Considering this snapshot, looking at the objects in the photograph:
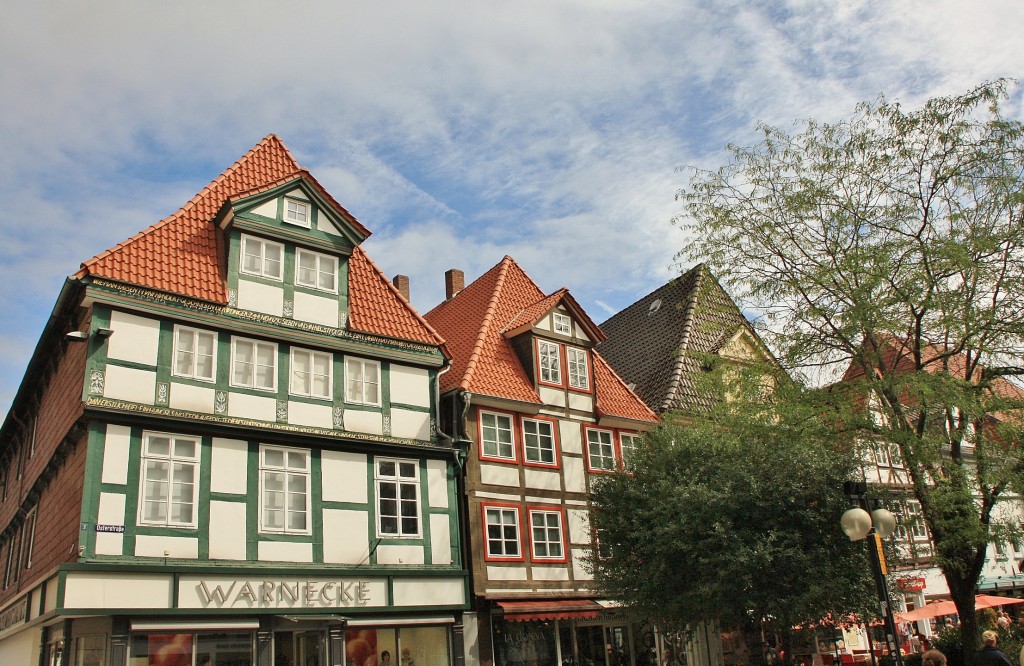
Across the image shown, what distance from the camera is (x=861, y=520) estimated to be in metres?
13.4

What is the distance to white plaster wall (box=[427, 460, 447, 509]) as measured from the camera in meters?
22.2

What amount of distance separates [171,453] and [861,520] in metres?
13.1

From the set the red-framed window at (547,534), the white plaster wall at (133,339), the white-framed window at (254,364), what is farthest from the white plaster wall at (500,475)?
the white plaster wall at (133,339)

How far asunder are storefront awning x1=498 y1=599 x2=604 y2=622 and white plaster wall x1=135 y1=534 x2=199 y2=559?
27.2 feet

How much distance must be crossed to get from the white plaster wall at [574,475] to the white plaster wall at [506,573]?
317 cm

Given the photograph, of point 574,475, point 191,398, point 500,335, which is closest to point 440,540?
point 574,475

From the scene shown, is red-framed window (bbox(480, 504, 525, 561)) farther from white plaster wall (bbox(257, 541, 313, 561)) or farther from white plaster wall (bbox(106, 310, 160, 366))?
white plaster wall (bbox(106, 310, 160, 366))

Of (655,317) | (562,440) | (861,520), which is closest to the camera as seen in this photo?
(861,520)

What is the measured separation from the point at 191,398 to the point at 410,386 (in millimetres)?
5867

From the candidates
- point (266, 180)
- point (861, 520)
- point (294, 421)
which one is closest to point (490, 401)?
point (294, 421)

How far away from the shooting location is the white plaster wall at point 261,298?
66.2ft

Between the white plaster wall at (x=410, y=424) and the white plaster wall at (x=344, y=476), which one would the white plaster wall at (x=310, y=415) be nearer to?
the white plaster wall at (x=344, y=476)

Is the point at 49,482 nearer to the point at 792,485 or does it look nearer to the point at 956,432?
the point at 792,485

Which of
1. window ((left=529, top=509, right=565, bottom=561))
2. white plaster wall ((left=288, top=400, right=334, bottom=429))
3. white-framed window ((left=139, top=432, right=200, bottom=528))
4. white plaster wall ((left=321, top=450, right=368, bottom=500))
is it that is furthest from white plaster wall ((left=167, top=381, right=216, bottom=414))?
window ((left=529, top=509, right=565, bottom=561))
